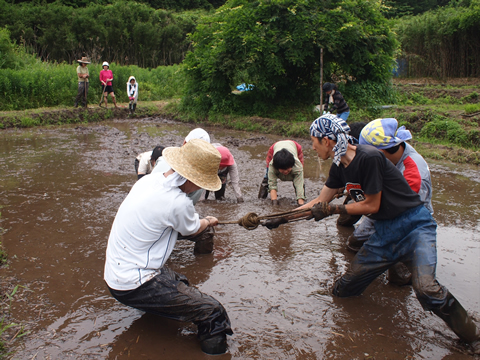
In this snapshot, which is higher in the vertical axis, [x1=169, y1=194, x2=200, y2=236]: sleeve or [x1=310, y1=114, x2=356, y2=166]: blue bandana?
[x1=310, y1=114, x2=356, y2=166]: blue bandana

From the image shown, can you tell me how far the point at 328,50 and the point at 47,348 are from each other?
41.4 feet

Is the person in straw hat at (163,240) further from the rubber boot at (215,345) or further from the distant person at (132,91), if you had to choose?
the distant person at (132,91)

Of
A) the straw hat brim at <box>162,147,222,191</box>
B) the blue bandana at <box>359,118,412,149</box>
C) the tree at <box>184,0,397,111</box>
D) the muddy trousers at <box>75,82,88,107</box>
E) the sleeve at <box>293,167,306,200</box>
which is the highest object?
the tree at <box>184,0,397,111</box>

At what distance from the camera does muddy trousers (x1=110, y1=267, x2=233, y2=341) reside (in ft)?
8.90

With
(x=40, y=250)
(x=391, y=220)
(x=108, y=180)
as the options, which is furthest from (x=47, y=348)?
(x=108, y=180)

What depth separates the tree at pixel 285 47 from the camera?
1310cm

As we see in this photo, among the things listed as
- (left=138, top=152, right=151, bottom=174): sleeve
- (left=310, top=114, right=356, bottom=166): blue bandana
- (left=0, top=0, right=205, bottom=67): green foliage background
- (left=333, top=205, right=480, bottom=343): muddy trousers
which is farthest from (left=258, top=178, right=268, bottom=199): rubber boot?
(left=0, top=0, right=205, bottom=67): green foliage background

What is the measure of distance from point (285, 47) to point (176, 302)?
12053 millimetres

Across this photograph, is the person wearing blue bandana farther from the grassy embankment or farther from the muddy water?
the grassy embankment

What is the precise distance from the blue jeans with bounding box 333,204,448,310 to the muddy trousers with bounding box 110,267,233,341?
1.27 meters

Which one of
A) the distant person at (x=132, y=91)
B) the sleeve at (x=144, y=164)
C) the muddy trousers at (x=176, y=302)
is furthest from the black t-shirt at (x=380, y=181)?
the distant person at (x=132, y=91)

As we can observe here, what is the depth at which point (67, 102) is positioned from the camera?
15.4m

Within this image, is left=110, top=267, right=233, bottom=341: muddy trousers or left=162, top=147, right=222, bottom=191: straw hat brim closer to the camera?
left=162, top=147, right=222, bottom=191: straw hat brim

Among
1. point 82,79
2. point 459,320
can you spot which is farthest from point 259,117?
point 459,320
